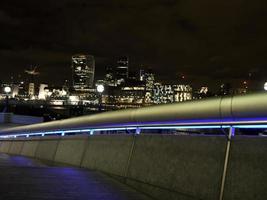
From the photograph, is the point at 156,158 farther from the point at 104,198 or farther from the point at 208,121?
the point at 208,121

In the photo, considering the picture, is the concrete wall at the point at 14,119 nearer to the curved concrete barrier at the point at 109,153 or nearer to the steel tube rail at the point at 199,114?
the curved concrete barrier at the point at 109,153

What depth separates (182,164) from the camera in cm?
851

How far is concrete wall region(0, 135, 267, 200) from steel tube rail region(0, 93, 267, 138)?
0.85 ft

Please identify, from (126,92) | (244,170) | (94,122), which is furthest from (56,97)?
(244,170)

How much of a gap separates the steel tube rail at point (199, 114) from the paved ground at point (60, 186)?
1.35m

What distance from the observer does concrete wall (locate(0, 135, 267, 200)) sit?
679 cm

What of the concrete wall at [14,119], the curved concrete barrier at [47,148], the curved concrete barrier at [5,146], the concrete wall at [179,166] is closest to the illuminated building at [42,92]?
the concrete wall at [14,119]

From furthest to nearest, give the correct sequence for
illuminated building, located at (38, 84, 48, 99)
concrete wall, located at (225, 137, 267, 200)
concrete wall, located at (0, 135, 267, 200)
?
1. illuminated building, located at (38, 84, 48, 99)
2. concrete wall, located at (0, 135, 267, 200)
3. concrete wall, located at (225, 137, 267, 200)

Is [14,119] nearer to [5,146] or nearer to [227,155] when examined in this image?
[5,146]

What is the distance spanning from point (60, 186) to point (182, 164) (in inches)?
115

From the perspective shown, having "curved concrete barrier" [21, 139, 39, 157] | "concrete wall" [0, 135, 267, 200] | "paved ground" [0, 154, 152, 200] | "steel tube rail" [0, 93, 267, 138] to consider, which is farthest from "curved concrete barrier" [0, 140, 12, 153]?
"paved ground" [0, 154, 152, 200]

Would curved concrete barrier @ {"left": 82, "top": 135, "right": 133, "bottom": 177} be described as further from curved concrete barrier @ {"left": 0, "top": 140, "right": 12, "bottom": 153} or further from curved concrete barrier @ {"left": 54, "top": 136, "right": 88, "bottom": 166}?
curved concrete barrier @ {"left": 0, "top": 140, "right": 12, "bottom": 153}

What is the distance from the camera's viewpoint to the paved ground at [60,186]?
9195 mm

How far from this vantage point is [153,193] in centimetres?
931
